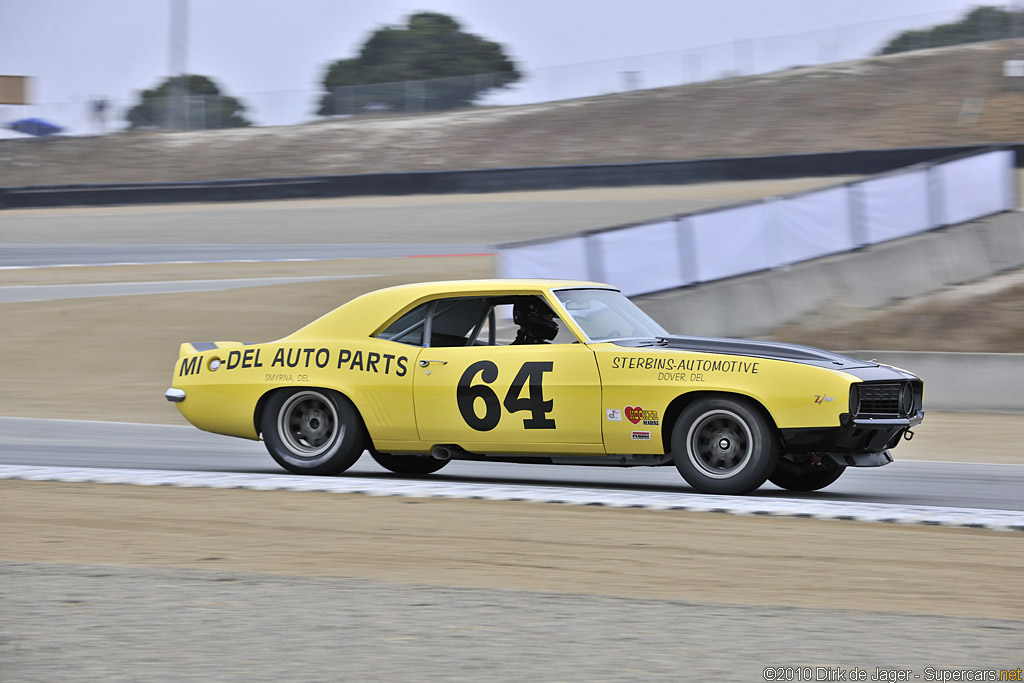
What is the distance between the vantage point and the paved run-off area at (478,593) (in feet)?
14.1

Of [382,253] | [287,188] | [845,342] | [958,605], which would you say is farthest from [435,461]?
[287,188]

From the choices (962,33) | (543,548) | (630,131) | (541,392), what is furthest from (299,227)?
(962,33)

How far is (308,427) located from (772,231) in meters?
11.4

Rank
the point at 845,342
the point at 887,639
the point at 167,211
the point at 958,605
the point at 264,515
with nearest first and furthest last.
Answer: the point at 887,639 < the point at 958,605 < the point at 264,515 < the point at 845,342 < the point at 167,211

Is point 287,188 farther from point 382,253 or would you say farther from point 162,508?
point 162,508

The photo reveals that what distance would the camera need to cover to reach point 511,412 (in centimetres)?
805

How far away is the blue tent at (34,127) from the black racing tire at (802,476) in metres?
48.0

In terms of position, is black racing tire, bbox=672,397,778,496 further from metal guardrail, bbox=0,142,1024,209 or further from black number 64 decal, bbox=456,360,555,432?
metal guardrail, bbox=0,142,1024,209

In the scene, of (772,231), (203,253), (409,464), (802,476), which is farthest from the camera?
(203,253)

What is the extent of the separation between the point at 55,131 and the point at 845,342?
42277 millimetres

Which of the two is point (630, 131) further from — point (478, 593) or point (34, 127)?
point (478, 593)

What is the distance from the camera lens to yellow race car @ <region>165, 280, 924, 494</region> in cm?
754

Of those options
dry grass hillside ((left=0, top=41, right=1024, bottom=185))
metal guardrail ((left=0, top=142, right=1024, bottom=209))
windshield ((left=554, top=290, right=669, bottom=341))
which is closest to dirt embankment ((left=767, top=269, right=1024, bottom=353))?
metal guardrail ((left=0, top=142, right=1024, bottom=209))

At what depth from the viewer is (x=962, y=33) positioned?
5034cm
